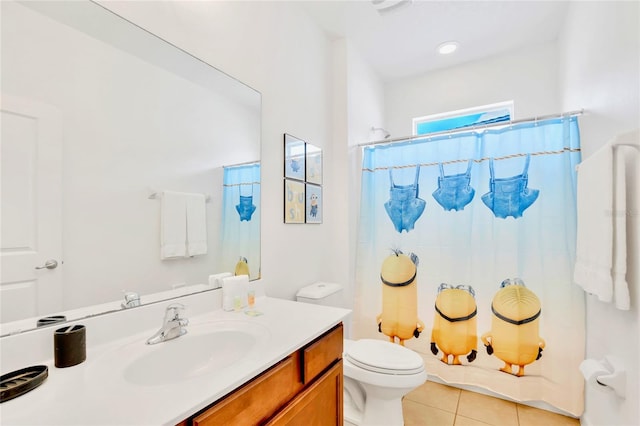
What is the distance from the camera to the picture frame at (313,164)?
2107mm

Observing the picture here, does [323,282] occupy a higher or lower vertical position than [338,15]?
lower

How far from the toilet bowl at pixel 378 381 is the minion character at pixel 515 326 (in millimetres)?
785

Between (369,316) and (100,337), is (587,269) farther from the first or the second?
(100,337)

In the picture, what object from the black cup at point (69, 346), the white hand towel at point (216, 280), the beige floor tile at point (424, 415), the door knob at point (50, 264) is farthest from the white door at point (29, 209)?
the beige floor tile at point (424, 415)

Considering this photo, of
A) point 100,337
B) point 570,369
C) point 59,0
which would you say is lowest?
point 570,369

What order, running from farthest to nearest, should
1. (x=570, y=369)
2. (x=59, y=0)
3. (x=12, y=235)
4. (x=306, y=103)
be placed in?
(x=306, y=103)
(x=570, y=369)
(x=59, y=0)
(x=12, y=235)

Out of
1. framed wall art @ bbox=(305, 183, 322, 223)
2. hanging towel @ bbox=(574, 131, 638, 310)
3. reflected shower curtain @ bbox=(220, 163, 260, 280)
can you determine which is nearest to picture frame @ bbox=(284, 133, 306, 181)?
framed wall art @ bbox=(305, 183, 322, 223)

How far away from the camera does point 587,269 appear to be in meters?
1.42

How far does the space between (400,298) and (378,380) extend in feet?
2.95

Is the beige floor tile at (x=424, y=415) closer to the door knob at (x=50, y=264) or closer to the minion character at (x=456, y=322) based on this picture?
the minion character at (x=456, y=322)

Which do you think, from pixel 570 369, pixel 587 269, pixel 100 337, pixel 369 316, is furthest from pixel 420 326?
pixel 100 337

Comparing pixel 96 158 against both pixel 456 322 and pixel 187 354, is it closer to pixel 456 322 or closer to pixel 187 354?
pixel 187 354

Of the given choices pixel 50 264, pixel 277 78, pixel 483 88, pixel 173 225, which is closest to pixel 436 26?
pixel 483 88

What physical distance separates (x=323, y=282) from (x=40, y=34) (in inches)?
76.4
